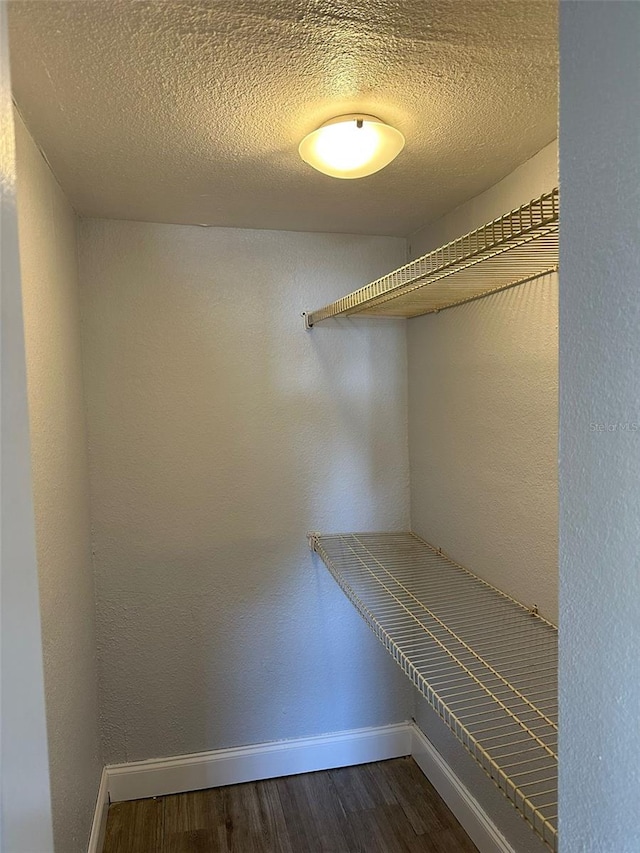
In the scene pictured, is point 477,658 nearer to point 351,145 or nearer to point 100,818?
point 351,145

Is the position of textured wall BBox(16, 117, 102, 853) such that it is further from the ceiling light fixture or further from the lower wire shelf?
the lower wire shelf

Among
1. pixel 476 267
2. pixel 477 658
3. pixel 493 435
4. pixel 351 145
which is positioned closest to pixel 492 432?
pixel 493 435

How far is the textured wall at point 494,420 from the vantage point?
4.79 ft

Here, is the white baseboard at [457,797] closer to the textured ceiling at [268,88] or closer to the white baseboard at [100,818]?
the white baseboard at [100,818]

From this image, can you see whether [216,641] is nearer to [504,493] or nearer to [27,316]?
[504,493]

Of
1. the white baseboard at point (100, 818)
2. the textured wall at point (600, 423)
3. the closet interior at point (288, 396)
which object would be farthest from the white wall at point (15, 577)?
the white baseboard at point (100, 818)

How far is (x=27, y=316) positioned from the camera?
1207mm

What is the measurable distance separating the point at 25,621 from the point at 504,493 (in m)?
1.30

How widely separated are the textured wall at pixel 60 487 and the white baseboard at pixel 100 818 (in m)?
0.06

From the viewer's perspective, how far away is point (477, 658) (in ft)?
4.25

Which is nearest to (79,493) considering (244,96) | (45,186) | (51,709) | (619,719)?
(51,709)

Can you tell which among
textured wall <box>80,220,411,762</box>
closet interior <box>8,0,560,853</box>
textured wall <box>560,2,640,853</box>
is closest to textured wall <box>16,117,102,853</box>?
closet interior <box>8,0,560,853</box>

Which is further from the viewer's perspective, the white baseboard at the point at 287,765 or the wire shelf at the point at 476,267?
the white baseboard at the point at 287,765

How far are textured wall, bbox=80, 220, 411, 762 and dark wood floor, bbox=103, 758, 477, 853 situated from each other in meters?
0.17
